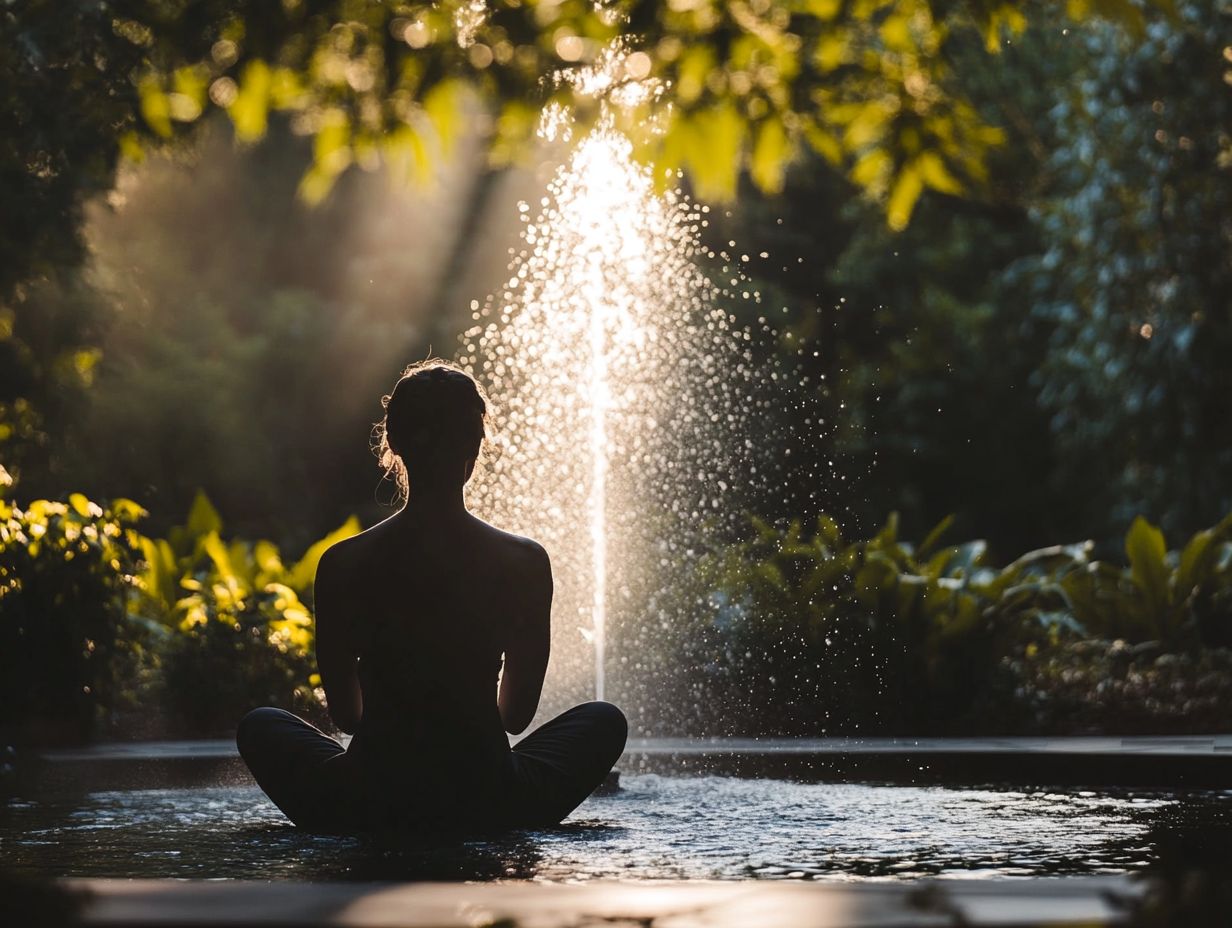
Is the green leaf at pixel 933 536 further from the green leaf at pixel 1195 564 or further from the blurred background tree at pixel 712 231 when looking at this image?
the blurred background tree at pixel 712 231

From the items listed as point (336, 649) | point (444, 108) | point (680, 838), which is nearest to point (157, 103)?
point (444, 108)

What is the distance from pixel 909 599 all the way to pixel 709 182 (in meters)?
5.24

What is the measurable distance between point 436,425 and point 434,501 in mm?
166

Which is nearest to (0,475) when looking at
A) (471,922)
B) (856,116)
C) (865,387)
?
(856,116)

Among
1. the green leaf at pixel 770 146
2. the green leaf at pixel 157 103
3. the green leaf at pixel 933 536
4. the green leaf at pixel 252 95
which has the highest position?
the green leaf at pixel 157 103

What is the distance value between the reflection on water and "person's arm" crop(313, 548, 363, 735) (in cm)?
29

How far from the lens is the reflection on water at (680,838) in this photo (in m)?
3.19

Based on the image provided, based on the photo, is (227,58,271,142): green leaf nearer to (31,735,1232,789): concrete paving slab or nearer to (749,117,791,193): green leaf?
(749,117,791,193): green leaf

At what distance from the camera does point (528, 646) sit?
11.6ft

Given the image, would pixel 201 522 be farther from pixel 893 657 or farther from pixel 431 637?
pixel 431 637

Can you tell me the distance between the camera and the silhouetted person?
135 inches

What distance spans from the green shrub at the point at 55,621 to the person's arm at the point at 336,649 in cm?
379

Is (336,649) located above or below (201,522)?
below

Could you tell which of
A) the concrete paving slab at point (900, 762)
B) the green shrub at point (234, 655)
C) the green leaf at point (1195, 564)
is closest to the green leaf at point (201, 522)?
the green shrub at point (234, 655)
